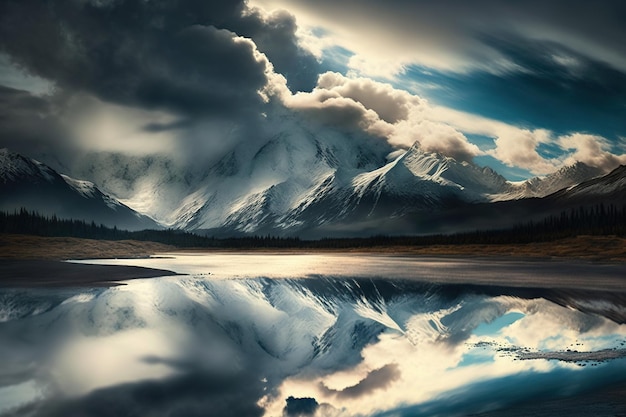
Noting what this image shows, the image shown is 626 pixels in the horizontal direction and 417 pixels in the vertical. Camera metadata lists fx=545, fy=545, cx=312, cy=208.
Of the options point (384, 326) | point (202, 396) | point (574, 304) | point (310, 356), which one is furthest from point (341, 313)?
point (202, 396)

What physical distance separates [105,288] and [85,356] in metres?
38.7

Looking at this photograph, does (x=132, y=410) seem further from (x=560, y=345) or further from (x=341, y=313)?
(x=341, y=313)

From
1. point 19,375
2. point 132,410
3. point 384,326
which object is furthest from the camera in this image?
point 384,326

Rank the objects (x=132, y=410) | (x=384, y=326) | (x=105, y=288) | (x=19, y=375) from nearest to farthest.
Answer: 1. (x=132, y=410)
2. (x=19, y=375)
3. (x=384, y=326)
4. (x=105, y=288)

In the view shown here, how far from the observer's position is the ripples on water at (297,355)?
21.1 metres

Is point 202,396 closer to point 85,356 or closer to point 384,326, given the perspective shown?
point 85,356

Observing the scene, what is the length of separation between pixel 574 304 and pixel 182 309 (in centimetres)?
3585

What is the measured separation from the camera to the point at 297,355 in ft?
99.8

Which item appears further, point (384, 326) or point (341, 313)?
point (341, 313)

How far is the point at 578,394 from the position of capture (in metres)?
21.1

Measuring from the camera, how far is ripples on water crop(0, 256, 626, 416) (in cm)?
2106

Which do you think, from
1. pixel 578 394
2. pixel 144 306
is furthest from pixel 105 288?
pixel 578 394

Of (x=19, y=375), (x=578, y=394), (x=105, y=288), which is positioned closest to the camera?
(x=578, y=394)

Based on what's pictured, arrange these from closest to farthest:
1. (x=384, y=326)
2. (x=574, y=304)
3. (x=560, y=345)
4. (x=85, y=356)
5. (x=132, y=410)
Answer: (x=132, y=410) < (x=85, y=356) < (x=560, y=345) < (x=384, y=326) < (x=574, y=304)
